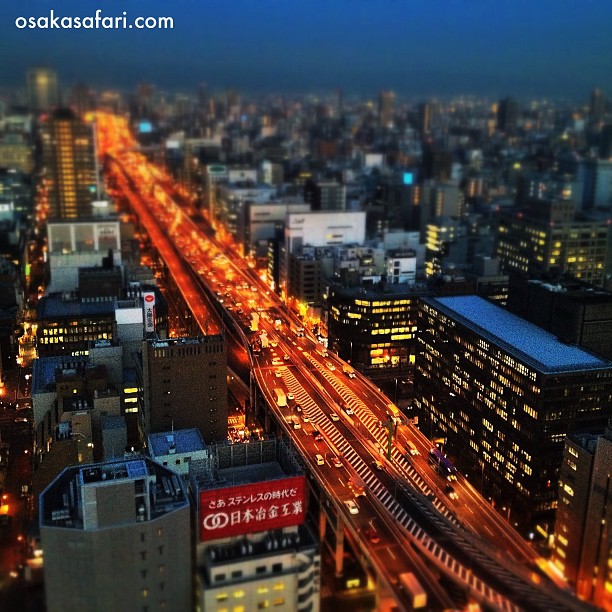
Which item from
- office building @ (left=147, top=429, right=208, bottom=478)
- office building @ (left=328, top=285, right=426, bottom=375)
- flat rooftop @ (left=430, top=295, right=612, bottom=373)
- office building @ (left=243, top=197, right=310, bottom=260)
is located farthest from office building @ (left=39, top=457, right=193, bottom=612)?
office building @ (left=243, top=197, right=310, bottom=260)

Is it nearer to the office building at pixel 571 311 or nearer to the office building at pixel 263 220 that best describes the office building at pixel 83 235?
the office building at pixel 263 220

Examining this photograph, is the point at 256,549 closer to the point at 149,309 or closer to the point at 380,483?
the point at 380,483

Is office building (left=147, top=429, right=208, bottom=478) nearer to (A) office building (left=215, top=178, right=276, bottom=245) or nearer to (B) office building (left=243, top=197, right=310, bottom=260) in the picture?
(B) office building (left=243, top=197, right=310, bottom=260)

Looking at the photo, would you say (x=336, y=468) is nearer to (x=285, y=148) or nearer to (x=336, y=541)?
(x=336, y=541)

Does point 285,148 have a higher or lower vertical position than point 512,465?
higher

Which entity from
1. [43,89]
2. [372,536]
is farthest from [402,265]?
[43,89]

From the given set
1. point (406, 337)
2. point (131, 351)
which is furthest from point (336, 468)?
point (406, 337)
